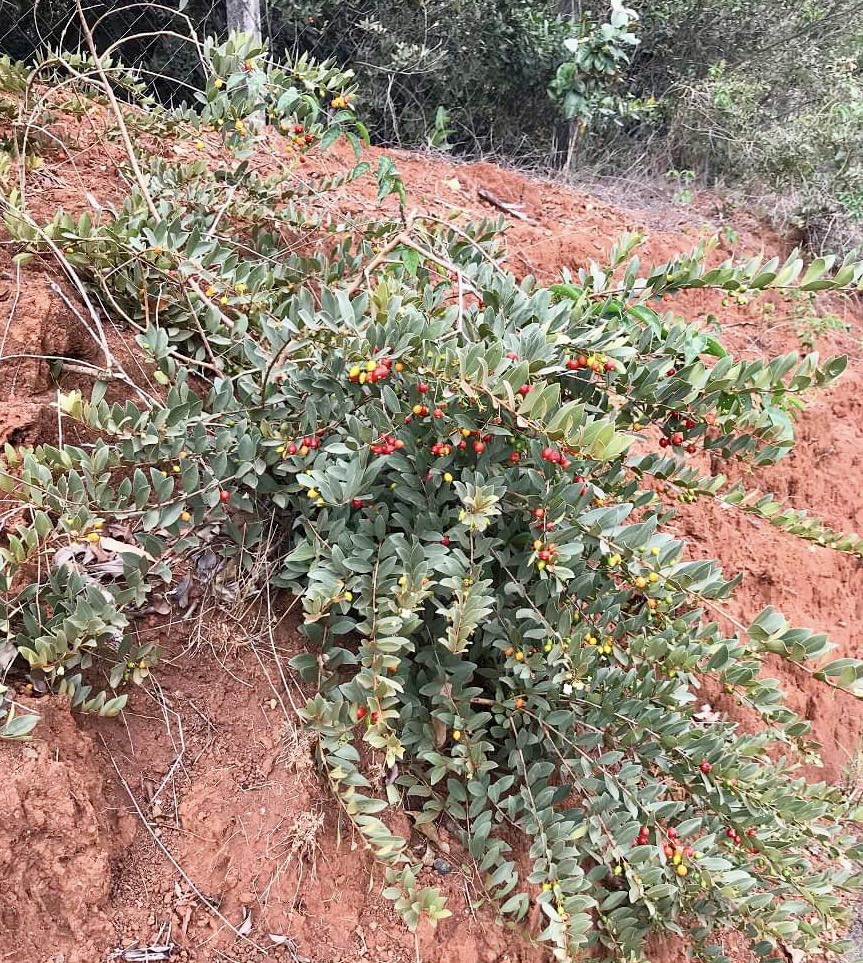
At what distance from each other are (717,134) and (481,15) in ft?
8.30

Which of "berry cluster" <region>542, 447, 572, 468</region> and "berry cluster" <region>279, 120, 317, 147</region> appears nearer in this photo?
"berry cluster" <region>542, 447, 572, 468</region>

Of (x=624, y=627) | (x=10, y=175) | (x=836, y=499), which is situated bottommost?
(x=836, y=499)

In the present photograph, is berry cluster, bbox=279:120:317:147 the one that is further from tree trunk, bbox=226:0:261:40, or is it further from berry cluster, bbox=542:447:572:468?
tree trunk, bbox=226:0:261:40

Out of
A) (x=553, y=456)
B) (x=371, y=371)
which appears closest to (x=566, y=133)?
(x=371, y=371)

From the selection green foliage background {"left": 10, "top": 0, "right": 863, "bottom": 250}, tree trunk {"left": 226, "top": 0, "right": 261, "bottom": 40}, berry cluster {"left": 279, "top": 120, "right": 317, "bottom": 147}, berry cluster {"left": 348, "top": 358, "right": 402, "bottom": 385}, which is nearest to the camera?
berry cluster {"left": 348, "top": 358, "right": 402, "bottom": 385}

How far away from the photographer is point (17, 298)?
2068mm

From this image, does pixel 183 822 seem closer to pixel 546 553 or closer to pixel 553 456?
pixel 546 553

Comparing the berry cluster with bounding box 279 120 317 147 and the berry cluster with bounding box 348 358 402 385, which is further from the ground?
the berry cluster with bounding box 279 120 317 147

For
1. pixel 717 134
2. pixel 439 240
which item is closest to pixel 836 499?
pixel 439 240

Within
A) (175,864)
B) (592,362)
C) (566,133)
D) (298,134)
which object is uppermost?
(298,134)

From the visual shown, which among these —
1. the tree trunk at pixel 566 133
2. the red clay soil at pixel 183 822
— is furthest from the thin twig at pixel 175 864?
the tree trunk at pixel 566 133

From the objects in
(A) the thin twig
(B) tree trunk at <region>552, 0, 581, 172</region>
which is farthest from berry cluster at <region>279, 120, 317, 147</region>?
(B) tree trunk at <region>552, 0, 581, 172</region>

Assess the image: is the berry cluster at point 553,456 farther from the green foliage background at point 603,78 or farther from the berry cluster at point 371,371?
the green foliage background at point 603,78

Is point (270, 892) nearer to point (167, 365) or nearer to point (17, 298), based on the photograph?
point (167, 365)
